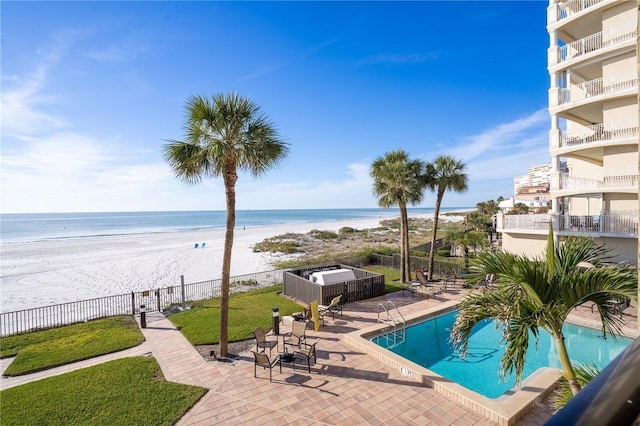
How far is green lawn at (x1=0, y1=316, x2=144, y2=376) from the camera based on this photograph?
9367 millimetres

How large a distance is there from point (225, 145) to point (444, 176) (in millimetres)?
14780

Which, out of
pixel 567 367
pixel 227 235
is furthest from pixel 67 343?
pixel 567 367

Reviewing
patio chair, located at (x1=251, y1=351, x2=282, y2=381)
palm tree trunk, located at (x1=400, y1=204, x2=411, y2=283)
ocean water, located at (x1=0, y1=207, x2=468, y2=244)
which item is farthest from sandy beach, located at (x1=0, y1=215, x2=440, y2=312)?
ocean water, located at (x1=0, y1=207, x2=468, y2=244)

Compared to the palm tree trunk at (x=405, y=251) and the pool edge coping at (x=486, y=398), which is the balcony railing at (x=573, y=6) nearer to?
the palm tree trunk at (x=405, y=251)

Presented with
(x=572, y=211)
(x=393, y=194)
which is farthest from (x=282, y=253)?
(x=572, y=211)

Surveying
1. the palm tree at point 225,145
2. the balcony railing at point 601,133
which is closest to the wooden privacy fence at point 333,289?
the palm tree at point 225,145

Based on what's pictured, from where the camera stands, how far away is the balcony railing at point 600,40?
15.3 metres

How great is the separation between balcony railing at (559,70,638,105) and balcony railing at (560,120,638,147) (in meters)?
1.68

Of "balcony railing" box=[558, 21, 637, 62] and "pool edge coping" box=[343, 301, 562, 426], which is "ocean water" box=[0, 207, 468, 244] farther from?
"pool edge coping" box=[343, 301, 562, 426]

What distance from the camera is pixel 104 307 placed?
15773 mm

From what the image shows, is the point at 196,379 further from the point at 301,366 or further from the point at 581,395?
the point at 581,395

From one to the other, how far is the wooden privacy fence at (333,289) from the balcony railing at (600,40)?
1689cm

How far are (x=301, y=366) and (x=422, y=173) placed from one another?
568 inches

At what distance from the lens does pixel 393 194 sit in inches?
728
